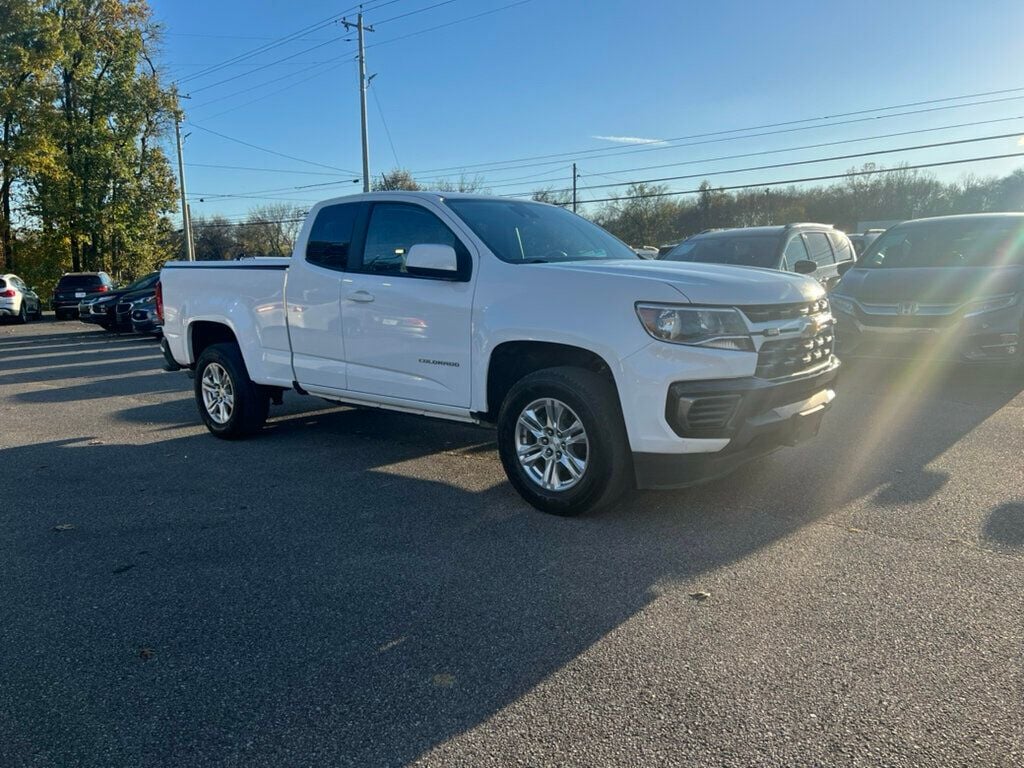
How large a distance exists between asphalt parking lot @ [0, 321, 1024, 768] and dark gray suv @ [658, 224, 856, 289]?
4.06 m

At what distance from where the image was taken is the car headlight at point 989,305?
7.72m

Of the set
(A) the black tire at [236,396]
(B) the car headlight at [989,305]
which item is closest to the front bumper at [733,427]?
(A) the black tire at [236,396]

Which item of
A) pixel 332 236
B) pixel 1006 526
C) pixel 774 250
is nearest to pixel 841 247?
pixel 774 250

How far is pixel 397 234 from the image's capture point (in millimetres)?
5676

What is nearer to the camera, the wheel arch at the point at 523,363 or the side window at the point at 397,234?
the wheel arch at the point at 523,363

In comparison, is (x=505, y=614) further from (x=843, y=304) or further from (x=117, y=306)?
(x=117, y=306)

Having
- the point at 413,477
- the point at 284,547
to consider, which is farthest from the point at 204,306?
the point at 284,547

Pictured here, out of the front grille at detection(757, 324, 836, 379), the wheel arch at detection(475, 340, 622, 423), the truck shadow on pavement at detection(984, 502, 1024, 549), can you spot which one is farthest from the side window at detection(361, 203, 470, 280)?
the truck shadow on pavement at detection(984, 502, 1024, 549)

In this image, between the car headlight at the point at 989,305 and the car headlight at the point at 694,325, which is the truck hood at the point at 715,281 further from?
the car headlight at the point at 989,305

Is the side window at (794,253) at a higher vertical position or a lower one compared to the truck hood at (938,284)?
higher

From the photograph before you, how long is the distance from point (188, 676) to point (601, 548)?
6.86ft

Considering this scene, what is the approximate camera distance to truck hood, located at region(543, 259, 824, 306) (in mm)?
4223

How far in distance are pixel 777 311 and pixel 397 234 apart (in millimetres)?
2731

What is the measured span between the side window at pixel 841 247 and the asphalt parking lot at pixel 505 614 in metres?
5.71
